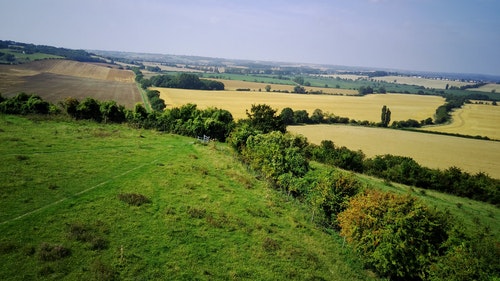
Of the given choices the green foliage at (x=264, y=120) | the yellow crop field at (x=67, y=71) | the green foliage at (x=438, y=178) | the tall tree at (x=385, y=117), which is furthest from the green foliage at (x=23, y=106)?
the tall tree at (x=385, y=117)

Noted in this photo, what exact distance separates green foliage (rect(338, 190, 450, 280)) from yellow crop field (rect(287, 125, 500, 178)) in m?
43.5

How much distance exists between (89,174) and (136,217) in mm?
9217

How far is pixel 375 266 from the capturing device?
21.0 meters

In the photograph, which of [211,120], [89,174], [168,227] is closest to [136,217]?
[168,227]

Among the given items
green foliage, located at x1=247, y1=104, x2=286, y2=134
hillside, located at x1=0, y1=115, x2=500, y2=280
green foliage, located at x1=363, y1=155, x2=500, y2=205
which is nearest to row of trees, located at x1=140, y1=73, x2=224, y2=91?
green foliage, located at x1=247, y1=104, x2=286, y2=134

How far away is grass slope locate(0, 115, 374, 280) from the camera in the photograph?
55.3 ft

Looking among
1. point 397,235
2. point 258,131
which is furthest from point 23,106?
point 397,235

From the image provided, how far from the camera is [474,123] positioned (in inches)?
4131

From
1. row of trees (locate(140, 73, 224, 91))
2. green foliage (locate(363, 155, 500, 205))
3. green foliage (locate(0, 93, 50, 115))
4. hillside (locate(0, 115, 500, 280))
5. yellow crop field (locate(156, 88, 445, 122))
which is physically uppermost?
row of trees (locate(140, 73, 224, 91))

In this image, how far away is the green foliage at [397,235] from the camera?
1969 centimetres

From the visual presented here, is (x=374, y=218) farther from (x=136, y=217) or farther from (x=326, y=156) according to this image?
(x=326, y=156)

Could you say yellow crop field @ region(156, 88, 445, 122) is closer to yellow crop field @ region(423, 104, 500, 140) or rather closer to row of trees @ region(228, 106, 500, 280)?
yellow crop field @ region(423, 104, 500, 140)

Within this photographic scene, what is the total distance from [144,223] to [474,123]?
119 m

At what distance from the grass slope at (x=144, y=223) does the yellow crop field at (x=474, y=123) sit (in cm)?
8459
